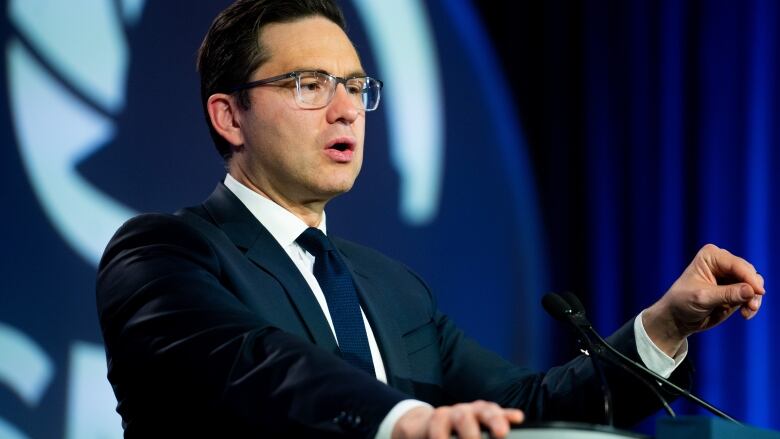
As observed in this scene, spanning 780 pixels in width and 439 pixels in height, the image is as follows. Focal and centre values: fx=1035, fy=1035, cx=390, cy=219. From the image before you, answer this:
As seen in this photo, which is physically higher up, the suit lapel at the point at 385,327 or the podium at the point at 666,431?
the podium at the point at 666,431

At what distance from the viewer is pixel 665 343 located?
1925 mm

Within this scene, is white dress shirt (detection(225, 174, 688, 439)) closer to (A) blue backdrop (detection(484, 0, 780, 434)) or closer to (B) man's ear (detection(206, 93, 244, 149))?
(B) man's ear (detection(206, 93, 244, 149))

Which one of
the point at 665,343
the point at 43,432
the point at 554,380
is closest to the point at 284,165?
the point at 554,380

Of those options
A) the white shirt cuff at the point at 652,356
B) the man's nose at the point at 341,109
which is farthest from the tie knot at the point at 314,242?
the white shirt cuff at the point at 652,356

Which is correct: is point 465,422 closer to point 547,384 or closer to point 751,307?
point 751,307

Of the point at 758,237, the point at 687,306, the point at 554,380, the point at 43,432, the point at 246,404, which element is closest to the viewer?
the point at 246,404

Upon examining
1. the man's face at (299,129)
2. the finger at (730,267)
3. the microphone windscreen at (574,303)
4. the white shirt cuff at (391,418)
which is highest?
the man's face at (299,129)

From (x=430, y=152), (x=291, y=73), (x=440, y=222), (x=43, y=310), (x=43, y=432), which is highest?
(x=291, y=73)

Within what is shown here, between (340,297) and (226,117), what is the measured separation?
53 centimetres

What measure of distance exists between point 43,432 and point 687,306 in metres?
1.64

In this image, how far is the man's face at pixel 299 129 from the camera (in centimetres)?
205

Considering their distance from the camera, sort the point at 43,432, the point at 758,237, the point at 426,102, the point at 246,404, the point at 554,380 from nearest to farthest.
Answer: the point at 246,404, the point at 554,380, the point at 43,432, the point at 758,237, the point at 426,102

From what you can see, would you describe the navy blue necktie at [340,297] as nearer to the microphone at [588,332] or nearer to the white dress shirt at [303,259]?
the white dress shirt at [303,259]

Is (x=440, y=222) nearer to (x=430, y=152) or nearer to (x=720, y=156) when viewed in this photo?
(x=430, y=152)
